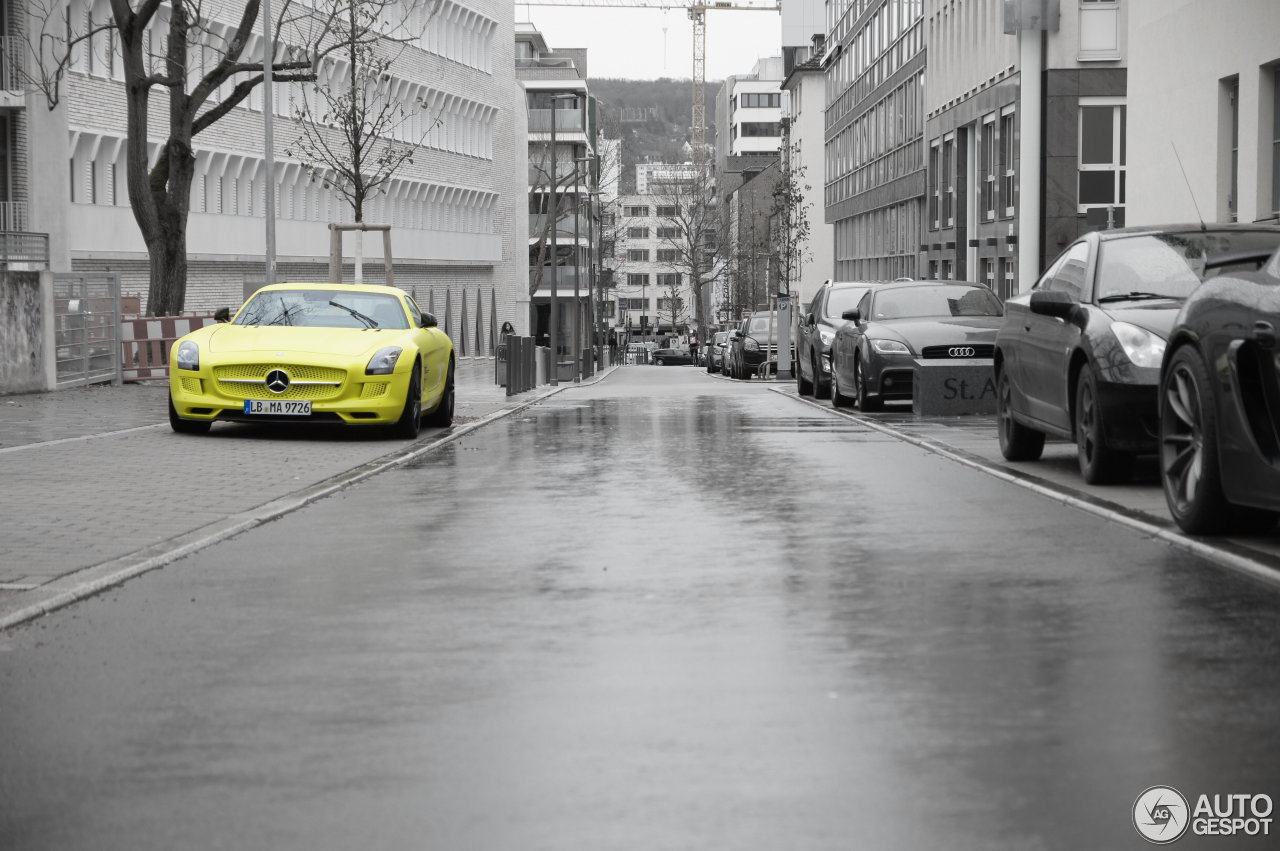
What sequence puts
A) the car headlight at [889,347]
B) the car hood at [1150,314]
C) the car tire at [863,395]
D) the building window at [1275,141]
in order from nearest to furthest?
1. the car hood at [1150,314]
2. the car headlight at [889,347]
3. the car tire at [863,395]
4. the building window at [1275,141]

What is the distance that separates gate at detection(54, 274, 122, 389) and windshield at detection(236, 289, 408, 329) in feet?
33.8

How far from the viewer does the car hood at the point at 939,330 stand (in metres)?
23.1

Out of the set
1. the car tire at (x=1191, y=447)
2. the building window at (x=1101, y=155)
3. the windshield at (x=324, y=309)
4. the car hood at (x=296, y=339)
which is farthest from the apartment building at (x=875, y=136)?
the car tire at (x=1191, y=447)

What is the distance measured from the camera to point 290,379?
57.9ft

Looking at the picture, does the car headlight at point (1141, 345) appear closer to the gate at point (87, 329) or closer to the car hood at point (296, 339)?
the car hood at point (296, 339)

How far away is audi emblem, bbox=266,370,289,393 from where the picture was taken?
57.7 ft

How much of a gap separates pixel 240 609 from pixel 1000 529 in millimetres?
4119

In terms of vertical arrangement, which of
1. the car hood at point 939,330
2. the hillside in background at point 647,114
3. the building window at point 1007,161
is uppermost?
the hillside in background at point 647,114

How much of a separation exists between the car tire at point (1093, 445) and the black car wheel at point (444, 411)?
9251 mm

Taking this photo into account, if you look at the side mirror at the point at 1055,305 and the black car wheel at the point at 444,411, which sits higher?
the side mirror at the point at 1055,305

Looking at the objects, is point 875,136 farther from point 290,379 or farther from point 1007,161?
point 290,379

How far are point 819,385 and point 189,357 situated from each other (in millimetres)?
12300

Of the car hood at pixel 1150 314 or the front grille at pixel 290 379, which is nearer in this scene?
the car hood at pixel 1150 314

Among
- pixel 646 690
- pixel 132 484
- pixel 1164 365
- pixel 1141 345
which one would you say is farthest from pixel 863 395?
pixel 646 690
